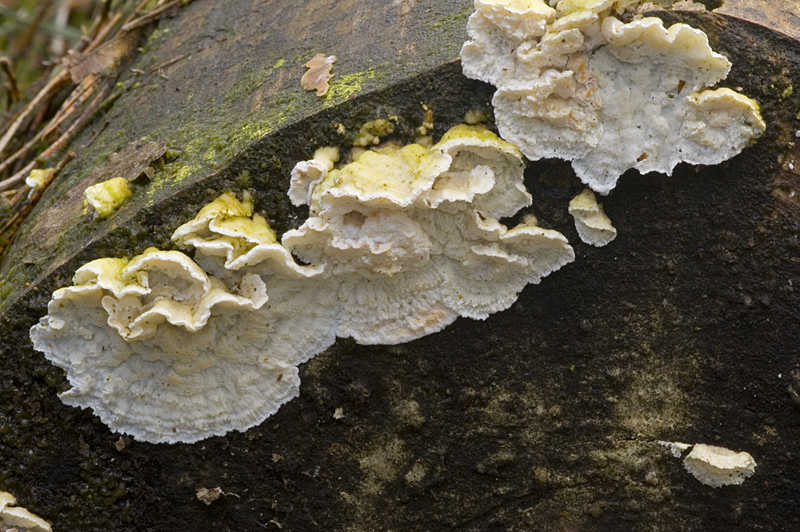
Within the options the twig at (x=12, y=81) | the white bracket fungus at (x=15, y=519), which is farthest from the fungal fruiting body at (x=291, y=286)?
the twig at (x=12, y=81)

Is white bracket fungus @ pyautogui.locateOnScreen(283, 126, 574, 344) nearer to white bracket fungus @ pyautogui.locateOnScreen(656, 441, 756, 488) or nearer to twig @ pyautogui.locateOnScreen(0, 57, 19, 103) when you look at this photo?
white bracket fungus @ pyautogui.locateOnScreen(656, 441, 756, 488)

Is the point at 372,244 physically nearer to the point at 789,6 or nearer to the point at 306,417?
the point at 306,417

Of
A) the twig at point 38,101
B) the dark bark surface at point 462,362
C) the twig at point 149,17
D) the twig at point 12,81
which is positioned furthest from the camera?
the twig at point 12,81

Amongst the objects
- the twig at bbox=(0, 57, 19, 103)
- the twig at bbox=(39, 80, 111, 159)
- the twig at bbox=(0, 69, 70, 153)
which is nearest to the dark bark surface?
the twig at bbox=(39, 80, 111, 159)

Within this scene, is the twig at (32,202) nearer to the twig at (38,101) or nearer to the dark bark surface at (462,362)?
the dark bark surface at (462,362)

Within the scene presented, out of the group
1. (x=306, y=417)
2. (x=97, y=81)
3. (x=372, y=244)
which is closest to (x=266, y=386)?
(x=306, y=417)
